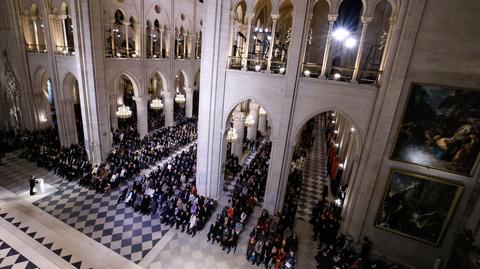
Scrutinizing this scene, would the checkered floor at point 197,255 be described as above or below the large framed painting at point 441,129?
below

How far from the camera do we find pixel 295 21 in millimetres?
9500

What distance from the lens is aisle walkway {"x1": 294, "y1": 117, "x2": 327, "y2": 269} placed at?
10.0 metres

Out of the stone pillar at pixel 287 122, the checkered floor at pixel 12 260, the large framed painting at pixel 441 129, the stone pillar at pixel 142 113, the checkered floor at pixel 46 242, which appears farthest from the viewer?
the stone pillar at pixel 142 113

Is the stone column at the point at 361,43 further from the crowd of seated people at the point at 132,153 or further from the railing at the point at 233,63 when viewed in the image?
the crowd of seated people at the point at 132,153

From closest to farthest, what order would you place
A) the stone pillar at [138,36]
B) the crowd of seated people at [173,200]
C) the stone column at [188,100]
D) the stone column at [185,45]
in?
the crowd of seated people at [173,200], the stone pillar at [138,36], the stone column at [185,45], the stone column at [188,100]

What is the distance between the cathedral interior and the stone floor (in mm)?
60

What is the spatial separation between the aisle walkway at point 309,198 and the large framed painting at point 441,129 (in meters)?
5.17

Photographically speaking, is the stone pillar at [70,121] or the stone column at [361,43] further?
the stone pillar at [70,121]

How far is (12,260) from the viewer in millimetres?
8570

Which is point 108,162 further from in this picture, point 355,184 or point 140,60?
point 355,184

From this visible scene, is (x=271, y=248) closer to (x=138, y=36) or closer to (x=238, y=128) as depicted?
(x=238, y=128)

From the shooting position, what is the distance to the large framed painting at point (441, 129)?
307 inches

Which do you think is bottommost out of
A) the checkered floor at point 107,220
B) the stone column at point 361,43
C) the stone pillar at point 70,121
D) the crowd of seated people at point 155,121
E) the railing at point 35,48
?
the checkered floor at point 107,220

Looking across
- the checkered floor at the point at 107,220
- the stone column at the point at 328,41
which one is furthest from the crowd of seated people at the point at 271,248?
the stone column at the point at 328,41
